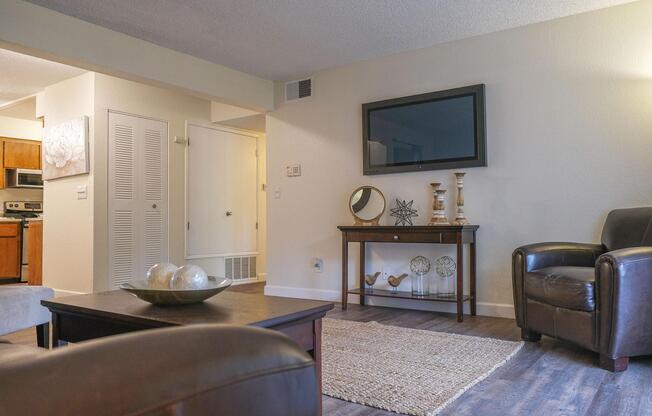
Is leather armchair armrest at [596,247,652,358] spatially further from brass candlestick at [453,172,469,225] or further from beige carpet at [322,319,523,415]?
brass candlestick at [453,172,469,225]

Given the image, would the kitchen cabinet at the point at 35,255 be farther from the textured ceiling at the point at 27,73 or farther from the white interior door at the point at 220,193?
the white interior door at the point at 220,193

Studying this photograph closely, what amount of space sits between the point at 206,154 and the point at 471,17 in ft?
11.4

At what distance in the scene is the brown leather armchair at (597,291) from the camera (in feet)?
7.81

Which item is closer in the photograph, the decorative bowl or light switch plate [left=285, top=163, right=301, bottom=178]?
the decorative bowl

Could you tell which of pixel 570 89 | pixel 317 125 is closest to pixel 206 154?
pixel 317 125

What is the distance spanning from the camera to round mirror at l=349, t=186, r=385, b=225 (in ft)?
14.4

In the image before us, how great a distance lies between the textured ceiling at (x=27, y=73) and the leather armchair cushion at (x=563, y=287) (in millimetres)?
Result: 4483

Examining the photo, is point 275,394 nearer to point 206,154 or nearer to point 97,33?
point 97,33

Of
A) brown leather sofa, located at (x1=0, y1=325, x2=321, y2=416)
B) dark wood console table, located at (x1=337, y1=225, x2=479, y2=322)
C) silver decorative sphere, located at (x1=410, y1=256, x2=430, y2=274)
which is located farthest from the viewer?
silver decorative sphere, located at (x1=410, y1=256, x2=430, y2=274)

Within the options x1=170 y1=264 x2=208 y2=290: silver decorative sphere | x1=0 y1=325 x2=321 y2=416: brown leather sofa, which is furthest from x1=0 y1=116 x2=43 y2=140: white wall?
x1=0 y1=325 x2=321 y2=416: brown leather sofa

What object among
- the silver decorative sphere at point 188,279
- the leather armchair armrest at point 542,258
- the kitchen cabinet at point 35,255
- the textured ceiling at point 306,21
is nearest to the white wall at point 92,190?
the kitchen cabinet at point 35,255

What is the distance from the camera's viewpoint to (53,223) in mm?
5219

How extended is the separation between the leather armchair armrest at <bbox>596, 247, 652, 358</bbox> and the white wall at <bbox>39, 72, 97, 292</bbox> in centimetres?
433

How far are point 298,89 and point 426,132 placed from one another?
5.10ft
